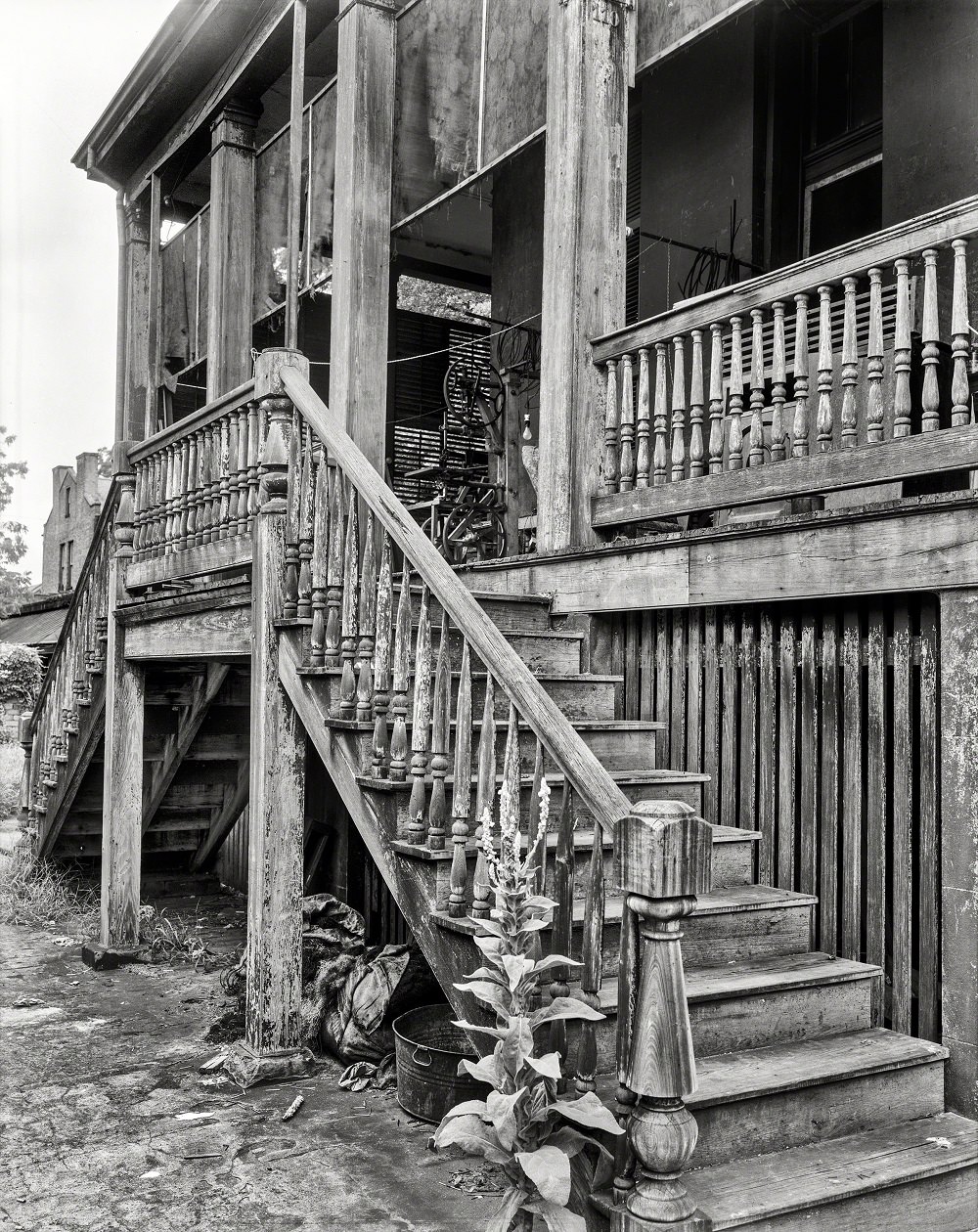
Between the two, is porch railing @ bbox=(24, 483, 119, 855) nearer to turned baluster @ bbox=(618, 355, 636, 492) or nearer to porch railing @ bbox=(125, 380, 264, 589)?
porch railing @ bbox=(125, 380, 264, 589)

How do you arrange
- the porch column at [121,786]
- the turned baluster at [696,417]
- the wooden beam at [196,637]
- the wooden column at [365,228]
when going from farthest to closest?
1. the porch column at [121,786]
2. the wooden column at [365,228]
3. the wooden beam at [196,637]
4. the turned baluster at [696,417]

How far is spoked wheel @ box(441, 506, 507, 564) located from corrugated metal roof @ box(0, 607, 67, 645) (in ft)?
29.8

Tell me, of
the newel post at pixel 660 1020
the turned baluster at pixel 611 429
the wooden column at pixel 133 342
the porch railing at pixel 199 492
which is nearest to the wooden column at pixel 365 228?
the porch railing at pixel 199 492

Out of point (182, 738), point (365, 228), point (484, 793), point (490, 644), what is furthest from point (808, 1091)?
point (182, 738)

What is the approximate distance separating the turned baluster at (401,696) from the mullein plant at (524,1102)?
1088 mm

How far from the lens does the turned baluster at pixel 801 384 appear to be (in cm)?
470

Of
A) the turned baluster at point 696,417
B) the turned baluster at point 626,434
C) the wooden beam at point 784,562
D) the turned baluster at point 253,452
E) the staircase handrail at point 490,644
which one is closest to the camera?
the staircase handrail at point 490,644

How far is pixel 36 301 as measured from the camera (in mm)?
29578

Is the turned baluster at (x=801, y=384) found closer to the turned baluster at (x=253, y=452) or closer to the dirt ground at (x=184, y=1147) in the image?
the turned baluster at (x=253, y=452)

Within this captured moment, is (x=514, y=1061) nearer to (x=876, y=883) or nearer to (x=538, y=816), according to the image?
(x=538, y=816)

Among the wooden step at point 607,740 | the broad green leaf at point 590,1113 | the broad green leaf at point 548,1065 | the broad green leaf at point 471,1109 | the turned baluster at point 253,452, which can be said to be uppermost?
the turned baluster at point 253,452

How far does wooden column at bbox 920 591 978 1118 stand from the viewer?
3.86 m

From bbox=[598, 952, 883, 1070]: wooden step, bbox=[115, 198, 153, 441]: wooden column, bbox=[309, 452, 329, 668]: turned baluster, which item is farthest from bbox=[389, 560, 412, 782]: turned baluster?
bbox=[115, 198, 153, 441]: wooden column

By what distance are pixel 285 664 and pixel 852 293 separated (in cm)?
303
